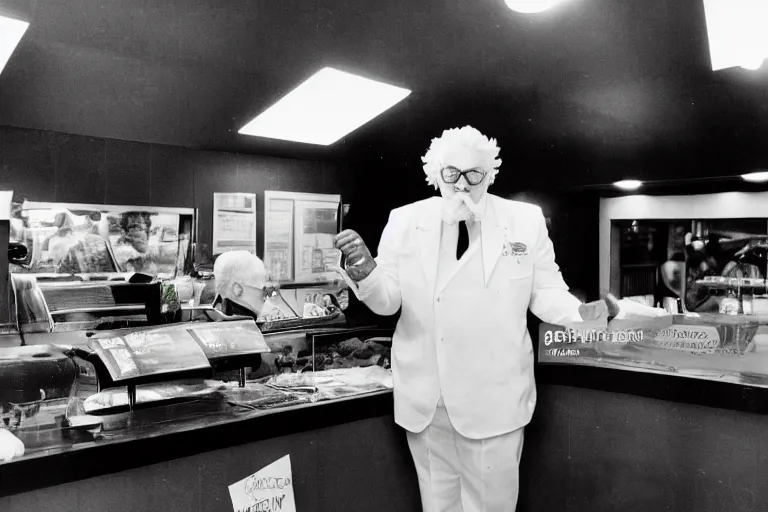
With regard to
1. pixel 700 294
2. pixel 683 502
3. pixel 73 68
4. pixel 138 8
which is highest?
pixel 138 8

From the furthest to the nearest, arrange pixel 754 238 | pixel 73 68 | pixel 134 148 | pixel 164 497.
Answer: pixel 754 238, pixel 134 148, pixel 73 68, pixel 164 497

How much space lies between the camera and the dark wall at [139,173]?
229 cm

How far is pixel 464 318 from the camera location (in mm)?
2324

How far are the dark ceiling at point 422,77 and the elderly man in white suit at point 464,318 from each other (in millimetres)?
747

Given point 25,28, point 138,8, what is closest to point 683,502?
point 138,8

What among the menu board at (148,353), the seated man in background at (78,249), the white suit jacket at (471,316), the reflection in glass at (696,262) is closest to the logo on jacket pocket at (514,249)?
the white suit jacket at (471,316)

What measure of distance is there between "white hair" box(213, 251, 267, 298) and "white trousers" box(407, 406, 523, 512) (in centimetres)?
92

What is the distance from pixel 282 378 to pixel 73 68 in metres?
1.35

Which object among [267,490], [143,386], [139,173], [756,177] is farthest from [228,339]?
[756,177]

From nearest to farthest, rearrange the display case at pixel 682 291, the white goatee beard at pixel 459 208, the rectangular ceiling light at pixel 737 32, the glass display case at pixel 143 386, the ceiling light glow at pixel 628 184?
1. the glass display case at pixel 143 386
2. the white goatee beard at pixel 459 208
3. the display case at pixel 682 291
4. the rectangular ceiling light at pixel 737 32
5. the ceiling light glow at pixel 628 184

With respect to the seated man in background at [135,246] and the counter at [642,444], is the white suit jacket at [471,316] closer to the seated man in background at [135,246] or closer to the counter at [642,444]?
the counter at [642,444]

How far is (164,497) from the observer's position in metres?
1.96

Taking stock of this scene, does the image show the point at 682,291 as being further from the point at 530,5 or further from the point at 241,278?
the point at 241,278

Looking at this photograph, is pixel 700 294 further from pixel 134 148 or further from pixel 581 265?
pixel 134 148
